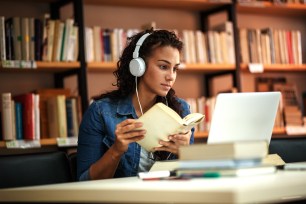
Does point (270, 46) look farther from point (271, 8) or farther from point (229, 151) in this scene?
point (229, 151)

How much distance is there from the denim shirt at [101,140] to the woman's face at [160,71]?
18 centimetres

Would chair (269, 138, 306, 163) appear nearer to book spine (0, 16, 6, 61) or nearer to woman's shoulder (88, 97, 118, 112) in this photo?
woman's shoulder (88, 97, 118, 112)

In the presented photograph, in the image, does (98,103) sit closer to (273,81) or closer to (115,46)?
(115,46)

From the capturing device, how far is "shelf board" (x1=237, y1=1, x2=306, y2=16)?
4418 millimetres

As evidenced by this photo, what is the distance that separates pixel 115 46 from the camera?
12.6 feet

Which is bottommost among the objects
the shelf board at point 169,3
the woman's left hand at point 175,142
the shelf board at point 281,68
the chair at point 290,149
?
the chair at point 290,149

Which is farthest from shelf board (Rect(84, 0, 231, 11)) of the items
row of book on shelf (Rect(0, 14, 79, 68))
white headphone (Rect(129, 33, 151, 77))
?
white headphone (Rect(129, 33, 151, 77))

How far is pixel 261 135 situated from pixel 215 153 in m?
0.45

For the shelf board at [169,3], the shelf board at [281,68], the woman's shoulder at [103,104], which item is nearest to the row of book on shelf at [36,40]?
the shelf board at [169,3]

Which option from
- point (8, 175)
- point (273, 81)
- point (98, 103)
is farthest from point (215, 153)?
point (273, 81)

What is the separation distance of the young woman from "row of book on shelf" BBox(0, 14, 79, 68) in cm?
97

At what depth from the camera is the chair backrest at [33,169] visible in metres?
2.01

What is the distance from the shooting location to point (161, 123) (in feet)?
6.63

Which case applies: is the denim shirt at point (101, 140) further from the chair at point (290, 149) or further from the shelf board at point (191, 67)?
the shelf board at point (191, 67)
